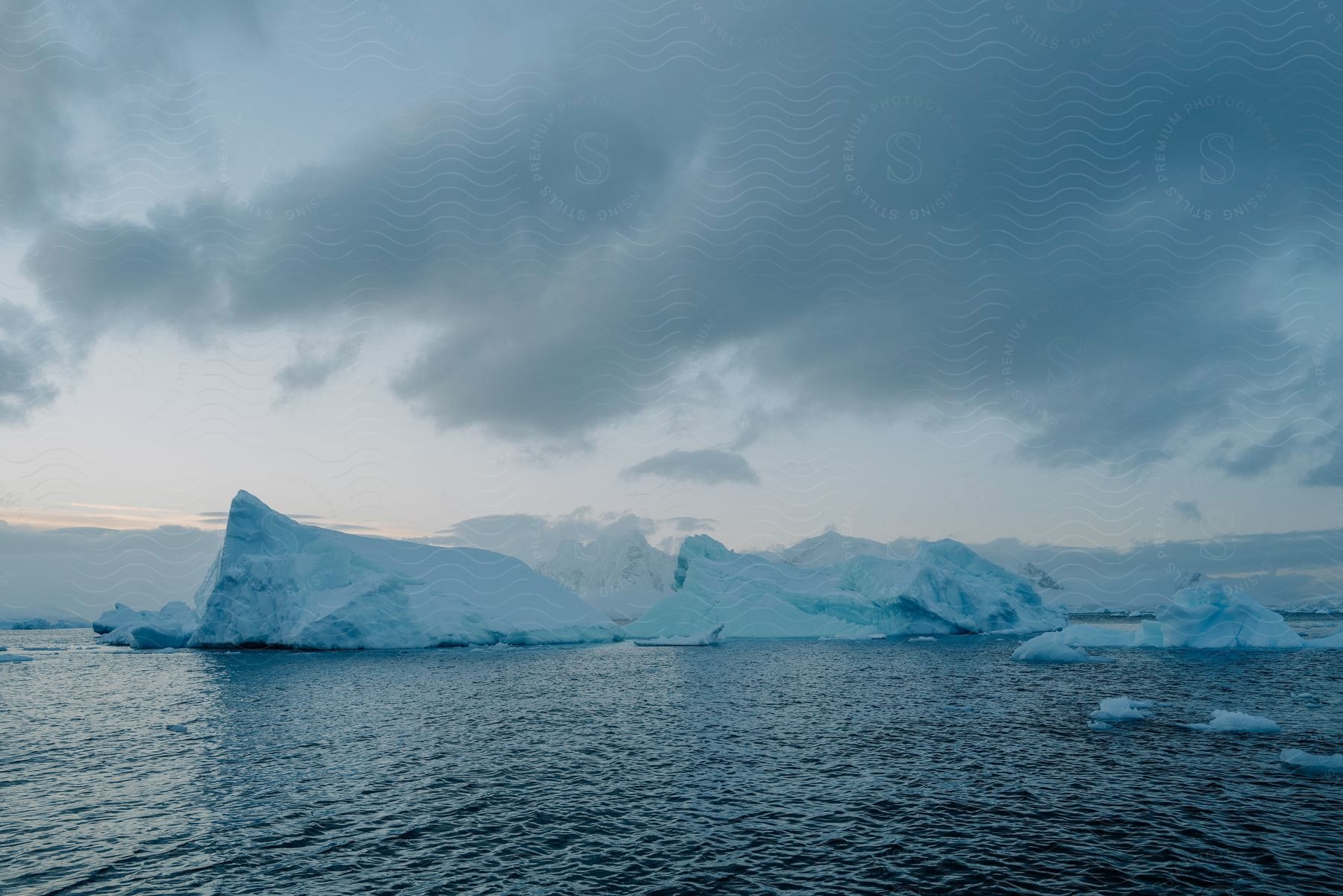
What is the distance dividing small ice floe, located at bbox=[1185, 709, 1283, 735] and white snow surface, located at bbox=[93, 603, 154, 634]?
338ft

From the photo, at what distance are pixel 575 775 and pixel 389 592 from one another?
47.0 meters

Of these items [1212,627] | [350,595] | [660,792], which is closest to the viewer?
[660,792]

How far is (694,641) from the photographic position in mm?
69875

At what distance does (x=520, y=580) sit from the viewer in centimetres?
7069

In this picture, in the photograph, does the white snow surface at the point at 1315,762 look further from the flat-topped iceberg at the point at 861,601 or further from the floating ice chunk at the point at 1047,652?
the flat-topped iceberg at the point at 861,601

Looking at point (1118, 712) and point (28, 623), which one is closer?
point (1118, 712)

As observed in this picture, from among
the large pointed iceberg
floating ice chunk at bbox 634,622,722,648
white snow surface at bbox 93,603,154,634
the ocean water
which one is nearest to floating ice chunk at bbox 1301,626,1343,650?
the ocean water

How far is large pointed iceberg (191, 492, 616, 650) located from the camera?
58.7m

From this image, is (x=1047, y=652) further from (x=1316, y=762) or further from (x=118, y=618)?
(x=118, y=618)

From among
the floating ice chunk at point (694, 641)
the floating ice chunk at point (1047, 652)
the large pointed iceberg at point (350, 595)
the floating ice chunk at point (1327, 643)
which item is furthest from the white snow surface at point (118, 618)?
the floating ice chunk at point (1327, 643)

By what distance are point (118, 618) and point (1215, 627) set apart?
431 ft

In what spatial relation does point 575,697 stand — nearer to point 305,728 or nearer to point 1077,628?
point 305,728

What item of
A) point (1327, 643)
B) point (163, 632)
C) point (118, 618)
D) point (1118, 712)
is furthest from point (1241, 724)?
point (118, 618)

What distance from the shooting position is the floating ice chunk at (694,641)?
230ft
